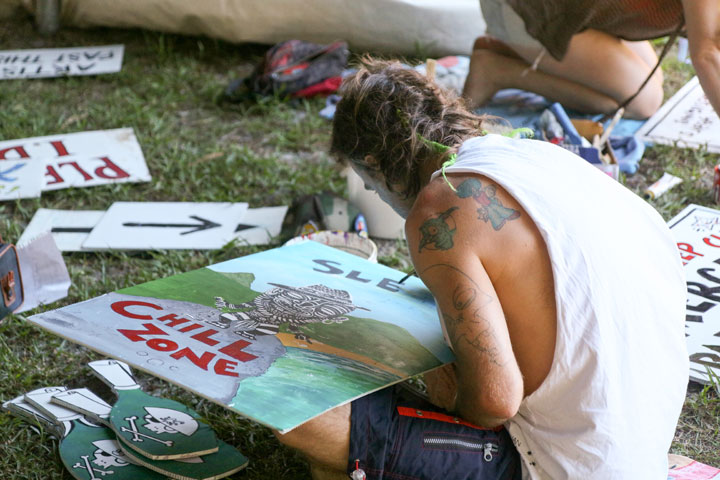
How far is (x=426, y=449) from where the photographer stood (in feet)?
4.64

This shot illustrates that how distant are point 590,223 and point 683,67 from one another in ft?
9.10

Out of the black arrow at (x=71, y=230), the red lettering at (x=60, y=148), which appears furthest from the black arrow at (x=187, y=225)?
the red lettering at (x=60, y=148)

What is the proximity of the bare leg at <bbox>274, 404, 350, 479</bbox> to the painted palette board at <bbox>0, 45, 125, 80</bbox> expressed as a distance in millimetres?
2963

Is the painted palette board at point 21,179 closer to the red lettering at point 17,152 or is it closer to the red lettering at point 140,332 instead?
the red lettering at point 17,152

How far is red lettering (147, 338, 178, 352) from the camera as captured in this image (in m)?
1.40

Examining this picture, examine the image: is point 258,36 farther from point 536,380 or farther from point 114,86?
point 536,380

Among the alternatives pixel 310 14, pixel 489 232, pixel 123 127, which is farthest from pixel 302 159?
pixel 489 232

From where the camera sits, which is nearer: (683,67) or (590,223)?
(590,223)

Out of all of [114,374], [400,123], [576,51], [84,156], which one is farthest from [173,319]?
[576,51]

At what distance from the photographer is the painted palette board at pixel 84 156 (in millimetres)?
2955

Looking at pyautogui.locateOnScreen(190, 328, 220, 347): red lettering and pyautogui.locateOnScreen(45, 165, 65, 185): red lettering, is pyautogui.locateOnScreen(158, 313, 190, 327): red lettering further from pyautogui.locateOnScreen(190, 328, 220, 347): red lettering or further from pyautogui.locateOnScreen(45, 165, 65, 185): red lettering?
pyautogui.locateOnScreen(45, 165, 65, 185): red lettering

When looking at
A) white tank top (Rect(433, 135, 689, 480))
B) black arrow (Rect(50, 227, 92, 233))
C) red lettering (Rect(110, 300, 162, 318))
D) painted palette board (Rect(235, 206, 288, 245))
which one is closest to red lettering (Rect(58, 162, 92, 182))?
black arrow (Rect(50, 227, 92, 233))

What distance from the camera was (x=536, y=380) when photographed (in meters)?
1.33

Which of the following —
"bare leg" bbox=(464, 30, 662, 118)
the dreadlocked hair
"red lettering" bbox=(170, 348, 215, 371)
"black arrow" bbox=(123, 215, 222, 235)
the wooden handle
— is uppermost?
the dreadlocked hair
